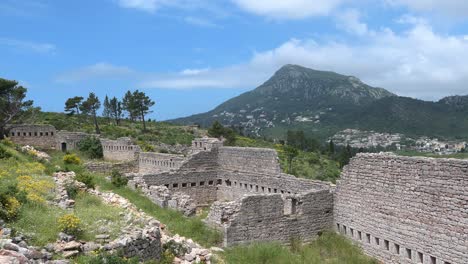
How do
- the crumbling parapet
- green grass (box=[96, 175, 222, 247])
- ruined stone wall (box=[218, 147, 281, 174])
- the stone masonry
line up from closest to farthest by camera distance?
1. green grass (box=[96, 175, 222, 247])
2. the stone masonry
3. the crumbling parapet
4. ruined stone wall (box=[218, 147, 281, 174])

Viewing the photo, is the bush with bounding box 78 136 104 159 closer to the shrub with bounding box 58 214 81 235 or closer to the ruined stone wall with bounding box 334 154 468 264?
the ruined stone wall with bounding box 334 154 468 264

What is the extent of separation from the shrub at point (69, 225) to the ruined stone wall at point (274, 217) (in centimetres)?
647

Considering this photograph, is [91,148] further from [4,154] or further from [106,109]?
[106,109]

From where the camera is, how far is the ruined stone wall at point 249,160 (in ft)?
71.1

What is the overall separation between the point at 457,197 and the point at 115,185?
15720mm

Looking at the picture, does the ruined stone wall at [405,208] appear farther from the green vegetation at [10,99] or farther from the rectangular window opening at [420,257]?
the green vegetation at [10,99]

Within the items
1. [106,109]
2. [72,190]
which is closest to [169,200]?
[72,190]

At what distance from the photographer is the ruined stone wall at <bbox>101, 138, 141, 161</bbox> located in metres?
40.0

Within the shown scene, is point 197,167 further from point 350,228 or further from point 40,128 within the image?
point 40,128

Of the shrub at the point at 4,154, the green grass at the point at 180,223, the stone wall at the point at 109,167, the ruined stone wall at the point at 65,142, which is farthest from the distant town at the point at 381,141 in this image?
the shrub at the point at 4,154

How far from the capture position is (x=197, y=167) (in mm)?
24688

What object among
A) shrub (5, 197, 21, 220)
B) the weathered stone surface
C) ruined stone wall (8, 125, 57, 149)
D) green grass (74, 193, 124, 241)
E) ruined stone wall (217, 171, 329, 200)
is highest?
ruined stone wall (8, 125, 57, 149)

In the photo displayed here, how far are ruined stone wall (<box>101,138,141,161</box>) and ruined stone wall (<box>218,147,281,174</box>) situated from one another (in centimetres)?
1562

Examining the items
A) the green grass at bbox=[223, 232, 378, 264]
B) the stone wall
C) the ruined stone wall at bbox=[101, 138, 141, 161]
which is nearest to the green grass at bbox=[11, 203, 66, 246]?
the green grass at bbox=[223, 232, 378, 264]
